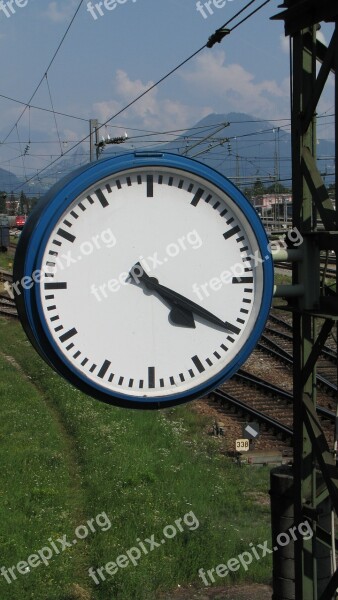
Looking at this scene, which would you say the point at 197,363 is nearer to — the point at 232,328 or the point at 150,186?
the point at 232,328

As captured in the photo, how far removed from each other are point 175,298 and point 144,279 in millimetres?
129

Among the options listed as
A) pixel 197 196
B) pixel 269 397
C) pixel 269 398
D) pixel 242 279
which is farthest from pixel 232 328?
pixel 269 397

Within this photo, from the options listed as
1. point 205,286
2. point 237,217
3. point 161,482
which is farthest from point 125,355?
point 161,482

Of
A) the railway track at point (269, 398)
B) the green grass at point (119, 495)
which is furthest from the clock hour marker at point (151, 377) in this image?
the railway track at point (269, 398)

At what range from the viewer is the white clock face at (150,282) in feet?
8.00

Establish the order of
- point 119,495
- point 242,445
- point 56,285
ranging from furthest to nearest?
point 242,445 → point 119,495 → point 56,285

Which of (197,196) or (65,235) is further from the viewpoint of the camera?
(197,196)

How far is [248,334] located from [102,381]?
550mm

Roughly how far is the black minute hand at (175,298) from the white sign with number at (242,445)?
8135mm

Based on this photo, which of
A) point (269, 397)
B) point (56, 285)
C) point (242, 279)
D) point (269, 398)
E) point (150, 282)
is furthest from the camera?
point (269, 397)

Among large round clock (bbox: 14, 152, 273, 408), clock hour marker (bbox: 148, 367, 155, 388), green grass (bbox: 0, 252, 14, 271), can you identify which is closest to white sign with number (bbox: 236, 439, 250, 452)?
large round clock (bbox: 14, 152, 273, 408)

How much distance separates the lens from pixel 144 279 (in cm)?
252

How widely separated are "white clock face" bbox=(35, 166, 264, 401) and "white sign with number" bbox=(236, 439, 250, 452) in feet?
26.7

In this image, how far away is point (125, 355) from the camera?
2514 millimetres
